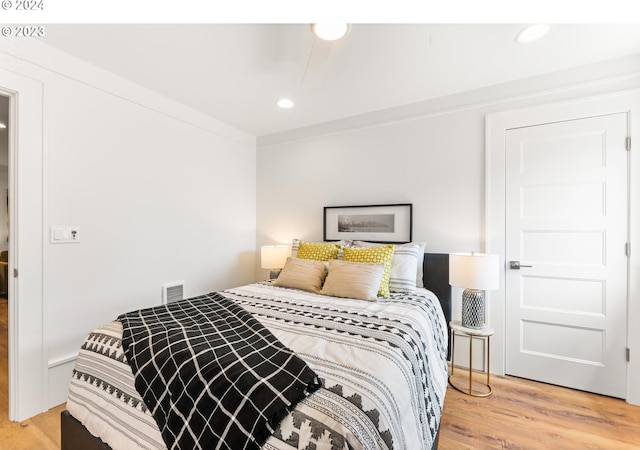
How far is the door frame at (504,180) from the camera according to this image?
196cm

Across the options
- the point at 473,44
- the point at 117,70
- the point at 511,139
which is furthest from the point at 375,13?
the point at 117,70

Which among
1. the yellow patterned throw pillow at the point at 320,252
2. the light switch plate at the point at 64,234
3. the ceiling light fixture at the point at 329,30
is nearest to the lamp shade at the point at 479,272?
Result: the yellow patterned throw pillow at the point at 320,252

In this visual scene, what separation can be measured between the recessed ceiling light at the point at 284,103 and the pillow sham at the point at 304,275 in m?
1.59

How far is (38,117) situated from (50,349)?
5.31 feet

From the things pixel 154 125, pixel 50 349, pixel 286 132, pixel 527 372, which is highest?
pixel 286 132

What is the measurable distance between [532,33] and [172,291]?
11.6 feet

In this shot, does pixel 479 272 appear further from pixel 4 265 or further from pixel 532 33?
pixel 4 265

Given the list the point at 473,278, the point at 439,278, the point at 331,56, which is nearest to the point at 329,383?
the point at 473,278

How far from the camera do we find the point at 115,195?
2299 millimetres

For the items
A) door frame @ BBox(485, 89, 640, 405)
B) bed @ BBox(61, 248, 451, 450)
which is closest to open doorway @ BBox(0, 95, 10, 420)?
bed @ BBox(61, 248, 451, 450)

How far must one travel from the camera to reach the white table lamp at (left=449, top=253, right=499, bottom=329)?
2.02 m

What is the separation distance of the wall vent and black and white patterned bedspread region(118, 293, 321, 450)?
133cm

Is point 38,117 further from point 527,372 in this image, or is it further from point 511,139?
point 527,372

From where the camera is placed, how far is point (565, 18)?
5.30ft
